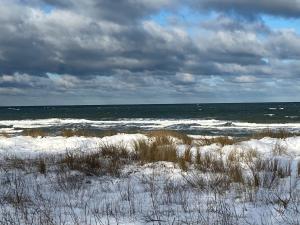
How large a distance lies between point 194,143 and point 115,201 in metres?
6.36

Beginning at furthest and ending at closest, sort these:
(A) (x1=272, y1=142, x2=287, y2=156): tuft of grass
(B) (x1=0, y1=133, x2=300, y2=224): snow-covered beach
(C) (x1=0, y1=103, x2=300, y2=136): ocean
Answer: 1. (C) (x1=0, y1=103, x2=300, y2=136): ocean
2. (A) (x1=272, y1=142, x2=287, y2=156): tuft of grass
3. (B) (x1=0, y1=133, x2=300, y2=224): snow-covered beach

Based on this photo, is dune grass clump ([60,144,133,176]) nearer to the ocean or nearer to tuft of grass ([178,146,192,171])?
tuft of grass ([178,146,192,171])

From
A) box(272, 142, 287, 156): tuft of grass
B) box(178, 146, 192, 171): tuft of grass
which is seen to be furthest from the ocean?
box(178, 146, 192, 171): tuft of grass

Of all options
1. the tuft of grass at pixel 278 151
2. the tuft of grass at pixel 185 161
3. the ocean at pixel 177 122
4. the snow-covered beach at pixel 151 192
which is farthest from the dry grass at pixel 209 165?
the ocean at pixel 177 122

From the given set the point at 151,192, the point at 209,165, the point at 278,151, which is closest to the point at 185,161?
the point at 209,165

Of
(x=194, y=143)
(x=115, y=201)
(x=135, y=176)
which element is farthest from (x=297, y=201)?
(x=194, y=143)

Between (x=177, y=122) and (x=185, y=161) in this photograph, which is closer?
(x=185, y=161)

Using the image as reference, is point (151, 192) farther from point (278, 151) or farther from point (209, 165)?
point (278, 151)

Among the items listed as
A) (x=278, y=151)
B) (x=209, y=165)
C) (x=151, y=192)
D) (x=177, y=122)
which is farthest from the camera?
(x=177, y=122)

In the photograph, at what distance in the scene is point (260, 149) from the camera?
954 centimetres

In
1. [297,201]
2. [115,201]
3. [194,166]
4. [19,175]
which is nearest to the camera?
[297,201]

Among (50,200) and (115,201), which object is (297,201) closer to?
(115,201)

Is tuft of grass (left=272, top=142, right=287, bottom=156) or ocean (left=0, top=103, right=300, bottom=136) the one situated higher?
tuft of grass (left=272, top=142, right=287, bottom=156)

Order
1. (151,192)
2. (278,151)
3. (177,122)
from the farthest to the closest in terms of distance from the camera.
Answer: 1. (177,122)
2. (278,151)
3. (151,192)
